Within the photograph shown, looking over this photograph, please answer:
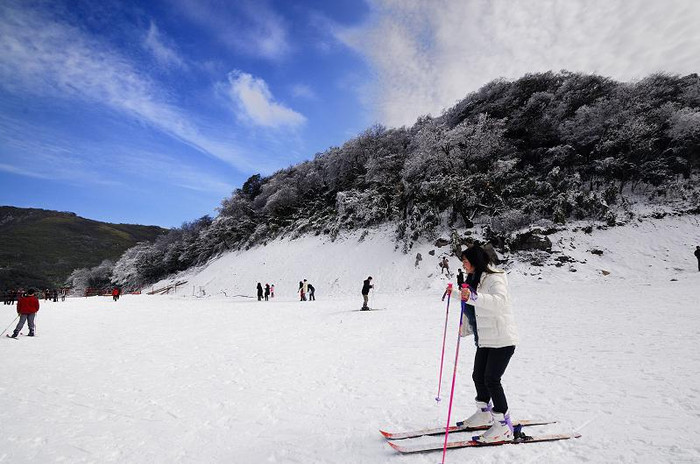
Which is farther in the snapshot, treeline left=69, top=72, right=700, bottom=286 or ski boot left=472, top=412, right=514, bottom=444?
treeline left=69, top=72, right=700, bottom=286

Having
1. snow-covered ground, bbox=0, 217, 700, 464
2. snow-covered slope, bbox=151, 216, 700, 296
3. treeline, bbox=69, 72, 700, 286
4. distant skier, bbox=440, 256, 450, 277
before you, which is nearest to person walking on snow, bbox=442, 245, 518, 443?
snow-covered ground, bbox=0, 217, 700, 464

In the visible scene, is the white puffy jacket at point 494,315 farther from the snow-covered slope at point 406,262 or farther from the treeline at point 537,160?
the treeline at point 537,160

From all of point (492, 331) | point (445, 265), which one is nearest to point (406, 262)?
point (445, 265)

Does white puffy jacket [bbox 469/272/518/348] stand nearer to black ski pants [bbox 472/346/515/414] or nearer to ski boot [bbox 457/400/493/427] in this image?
black ski pants [bbox 472/346/515/414]

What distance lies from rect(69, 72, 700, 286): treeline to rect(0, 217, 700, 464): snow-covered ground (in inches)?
473

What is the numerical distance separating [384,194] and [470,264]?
30237 mm

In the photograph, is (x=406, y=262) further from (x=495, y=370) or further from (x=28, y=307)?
(x=495, y=370)

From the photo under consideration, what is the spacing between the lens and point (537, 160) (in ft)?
98.2

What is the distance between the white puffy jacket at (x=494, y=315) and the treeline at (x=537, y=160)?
22378 millimetres

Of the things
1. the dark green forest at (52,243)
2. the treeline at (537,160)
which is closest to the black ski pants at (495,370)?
the treeline at (537,160)

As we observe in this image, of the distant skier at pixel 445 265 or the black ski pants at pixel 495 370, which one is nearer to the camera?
the black ski pants at pixel 495 370

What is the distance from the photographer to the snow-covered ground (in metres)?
3.65

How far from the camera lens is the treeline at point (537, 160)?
938 inches

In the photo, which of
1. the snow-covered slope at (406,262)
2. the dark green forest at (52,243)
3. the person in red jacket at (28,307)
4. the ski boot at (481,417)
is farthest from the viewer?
the dark green forest at (52,243)
